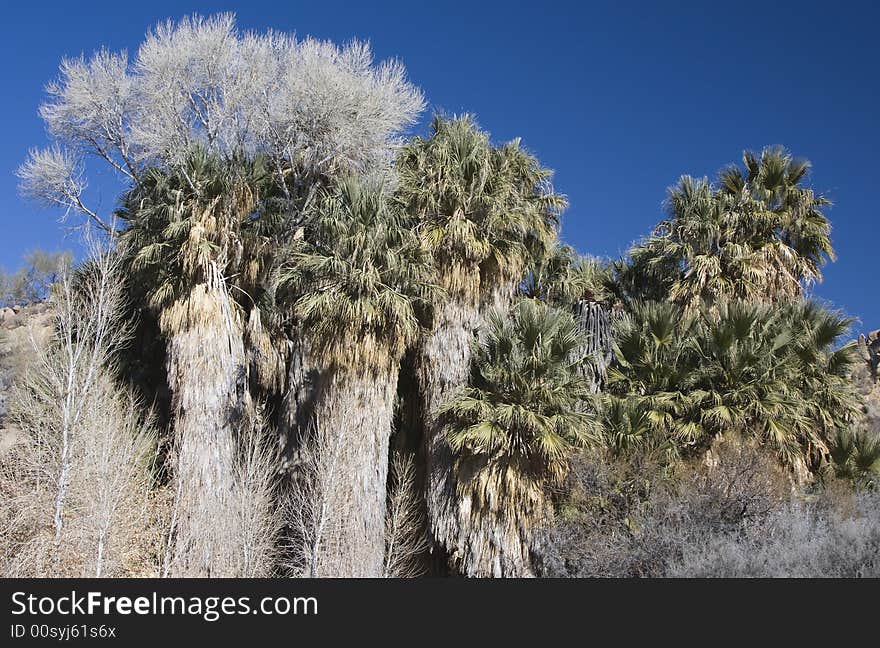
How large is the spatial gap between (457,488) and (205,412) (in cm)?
552

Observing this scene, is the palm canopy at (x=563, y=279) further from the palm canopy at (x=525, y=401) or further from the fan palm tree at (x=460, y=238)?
the palm canopy at (x=525, y=401)

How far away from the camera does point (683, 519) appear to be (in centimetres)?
1420

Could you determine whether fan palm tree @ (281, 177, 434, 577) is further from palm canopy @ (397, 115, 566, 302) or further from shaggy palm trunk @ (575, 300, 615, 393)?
shaggy palm trunk @ (575, 300, 615, 393)

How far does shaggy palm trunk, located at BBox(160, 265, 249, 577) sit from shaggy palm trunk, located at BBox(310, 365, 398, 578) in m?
2.14

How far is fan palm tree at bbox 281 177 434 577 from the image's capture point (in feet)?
48.9

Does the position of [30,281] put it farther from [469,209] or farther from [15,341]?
[469,209]

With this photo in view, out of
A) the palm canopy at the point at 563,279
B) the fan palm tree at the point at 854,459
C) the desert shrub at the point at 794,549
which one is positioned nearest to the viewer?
the desert shrub at the point at 794,549

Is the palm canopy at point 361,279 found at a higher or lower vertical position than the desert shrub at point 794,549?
higher

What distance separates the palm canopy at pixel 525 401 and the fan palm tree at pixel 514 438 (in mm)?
19

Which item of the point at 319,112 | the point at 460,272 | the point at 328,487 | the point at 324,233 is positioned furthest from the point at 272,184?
the point at 328,487

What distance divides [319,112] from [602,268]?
8650 mm

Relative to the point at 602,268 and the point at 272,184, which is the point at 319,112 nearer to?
the point at 272,184

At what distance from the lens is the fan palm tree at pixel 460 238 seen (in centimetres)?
1634

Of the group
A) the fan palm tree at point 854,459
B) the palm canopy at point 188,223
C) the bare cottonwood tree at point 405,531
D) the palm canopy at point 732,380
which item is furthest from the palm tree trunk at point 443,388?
the fan palm tree at point 854,459
